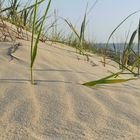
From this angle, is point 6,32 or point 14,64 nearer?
point 14,64

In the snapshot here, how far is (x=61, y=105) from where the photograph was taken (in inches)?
51.8

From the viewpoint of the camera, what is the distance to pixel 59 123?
1.15 metres

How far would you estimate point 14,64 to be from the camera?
1.87 meters

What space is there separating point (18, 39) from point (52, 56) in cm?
46

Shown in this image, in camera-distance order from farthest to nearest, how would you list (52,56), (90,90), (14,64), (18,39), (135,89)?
(18,39) → (52,56) → (14,64) → (135,89) → (90,90)

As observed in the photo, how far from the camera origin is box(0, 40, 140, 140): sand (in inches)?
42.6

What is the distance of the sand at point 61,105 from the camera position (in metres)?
1.08

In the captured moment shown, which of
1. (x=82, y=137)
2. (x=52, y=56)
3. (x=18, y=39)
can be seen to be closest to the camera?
(x=82, y=137)

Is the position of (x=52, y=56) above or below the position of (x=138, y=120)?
above

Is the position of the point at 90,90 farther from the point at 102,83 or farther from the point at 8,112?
the point at 8,112

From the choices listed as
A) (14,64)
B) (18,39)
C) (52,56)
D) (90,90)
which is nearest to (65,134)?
(90,90)

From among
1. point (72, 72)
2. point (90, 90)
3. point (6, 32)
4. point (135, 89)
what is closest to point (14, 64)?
point (72, 72)

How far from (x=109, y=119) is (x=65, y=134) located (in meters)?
0.21

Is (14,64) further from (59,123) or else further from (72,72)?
(59,123)
